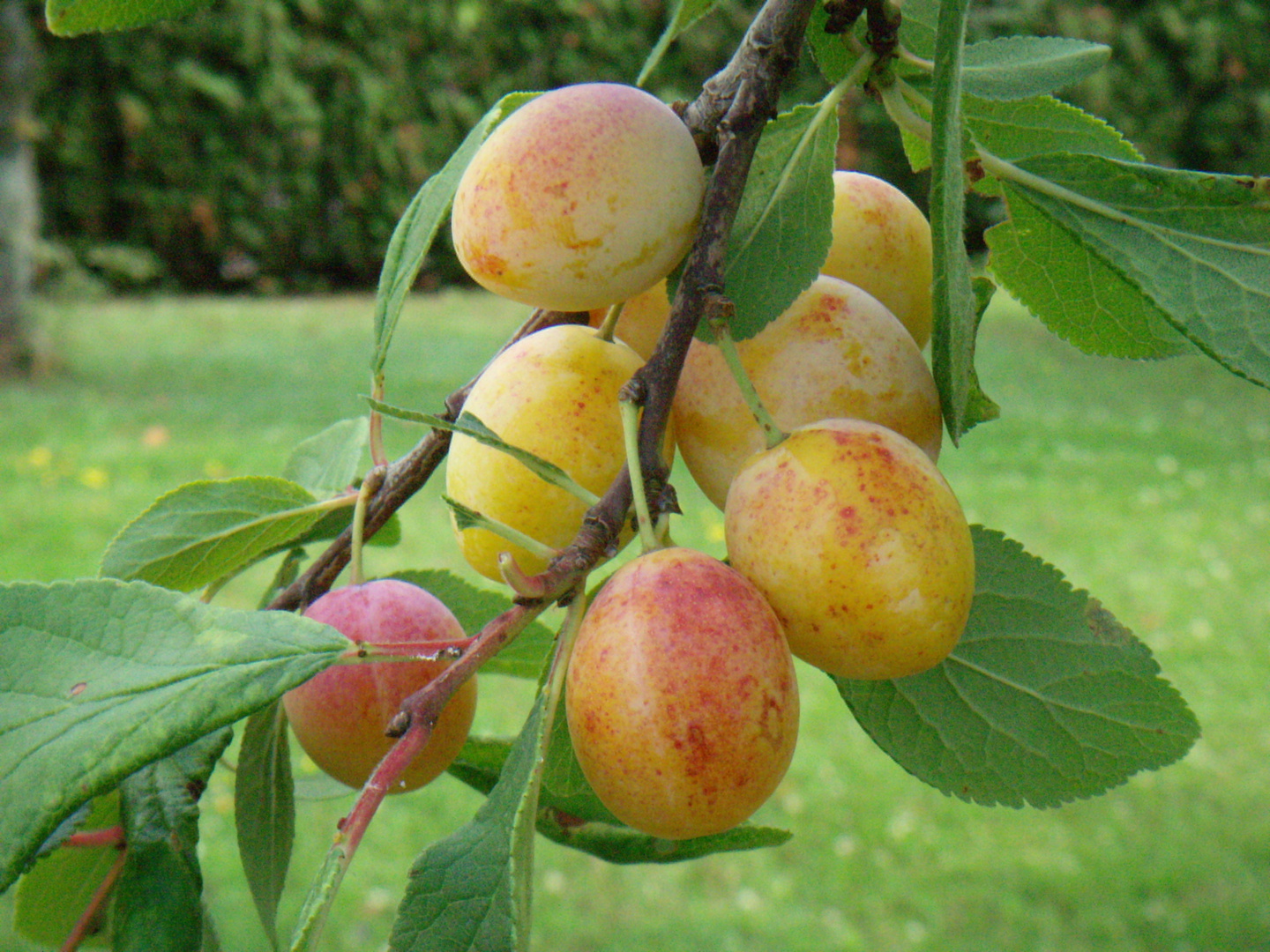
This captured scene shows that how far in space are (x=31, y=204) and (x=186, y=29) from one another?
1800 millimetres

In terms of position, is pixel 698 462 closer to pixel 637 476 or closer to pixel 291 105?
pixel 637 476

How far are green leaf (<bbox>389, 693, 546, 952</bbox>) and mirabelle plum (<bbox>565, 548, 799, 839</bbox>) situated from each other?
27 mm

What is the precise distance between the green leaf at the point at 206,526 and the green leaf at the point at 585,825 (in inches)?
6.1

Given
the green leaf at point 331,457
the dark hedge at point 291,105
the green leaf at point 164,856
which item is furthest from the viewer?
the dark hedge at point 291,105

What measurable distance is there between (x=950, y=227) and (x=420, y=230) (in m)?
0.25

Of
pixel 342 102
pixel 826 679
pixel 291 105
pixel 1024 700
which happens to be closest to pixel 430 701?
pixel 1024 700

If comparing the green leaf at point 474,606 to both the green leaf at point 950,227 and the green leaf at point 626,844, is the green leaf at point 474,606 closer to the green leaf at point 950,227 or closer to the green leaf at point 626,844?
the green leaf at point 626,844

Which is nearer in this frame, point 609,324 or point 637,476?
point 637,476

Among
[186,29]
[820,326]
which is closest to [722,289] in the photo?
[820,326]

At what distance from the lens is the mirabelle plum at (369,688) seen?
21.2 inches

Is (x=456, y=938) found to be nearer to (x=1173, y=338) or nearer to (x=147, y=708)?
(x=147, y=708)

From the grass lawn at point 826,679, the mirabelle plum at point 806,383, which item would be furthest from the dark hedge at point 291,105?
the mirabelle plum at point 806,383

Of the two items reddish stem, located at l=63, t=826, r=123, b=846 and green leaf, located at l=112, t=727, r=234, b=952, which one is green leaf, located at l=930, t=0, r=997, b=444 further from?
reddish stem, located at l=63, t=826, r=123, b=846

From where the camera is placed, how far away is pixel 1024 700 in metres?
0.51
